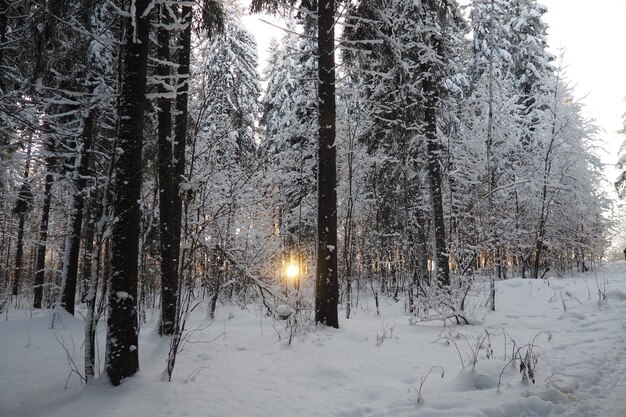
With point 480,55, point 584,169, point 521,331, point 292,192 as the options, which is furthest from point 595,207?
point 521,331

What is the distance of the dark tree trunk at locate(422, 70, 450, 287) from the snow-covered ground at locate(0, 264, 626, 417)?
3.79 metres

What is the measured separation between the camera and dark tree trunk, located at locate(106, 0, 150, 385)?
4.22 metres

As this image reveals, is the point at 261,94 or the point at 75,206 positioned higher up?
the point at 261,94

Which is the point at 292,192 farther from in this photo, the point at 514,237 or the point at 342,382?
the point at 342,382

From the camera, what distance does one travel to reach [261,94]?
82.2 ft

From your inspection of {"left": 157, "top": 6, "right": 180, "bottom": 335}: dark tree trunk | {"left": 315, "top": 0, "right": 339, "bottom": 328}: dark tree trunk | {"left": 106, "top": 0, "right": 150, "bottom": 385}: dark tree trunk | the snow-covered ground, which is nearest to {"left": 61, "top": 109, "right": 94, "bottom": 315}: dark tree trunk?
the snow-covered ground

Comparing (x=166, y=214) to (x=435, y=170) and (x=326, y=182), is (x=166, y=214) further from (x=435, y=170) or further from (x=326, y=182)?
(x=435, y=170)

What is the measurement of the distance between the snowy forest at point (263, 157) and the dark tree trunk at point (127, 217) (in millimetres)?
21

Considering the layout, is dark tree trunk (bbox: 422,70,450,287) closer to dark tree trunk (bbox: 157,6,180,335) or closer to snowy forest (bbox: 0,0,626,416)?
snowy forest (bbox: 0,0,626,416)

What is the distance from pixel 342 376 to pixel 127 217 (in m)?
3.25

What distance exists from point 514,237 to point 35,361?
19.5m

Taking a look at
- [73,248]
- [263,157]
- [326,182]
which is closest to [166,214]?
[263,157]

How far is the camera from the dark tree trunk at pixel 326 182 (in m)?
7.49

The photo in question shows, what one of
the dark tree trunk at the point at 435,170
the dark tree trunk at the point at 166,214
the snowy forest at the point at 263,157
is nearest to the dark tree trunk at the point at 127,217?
the snowy forest at the point at 263,157
